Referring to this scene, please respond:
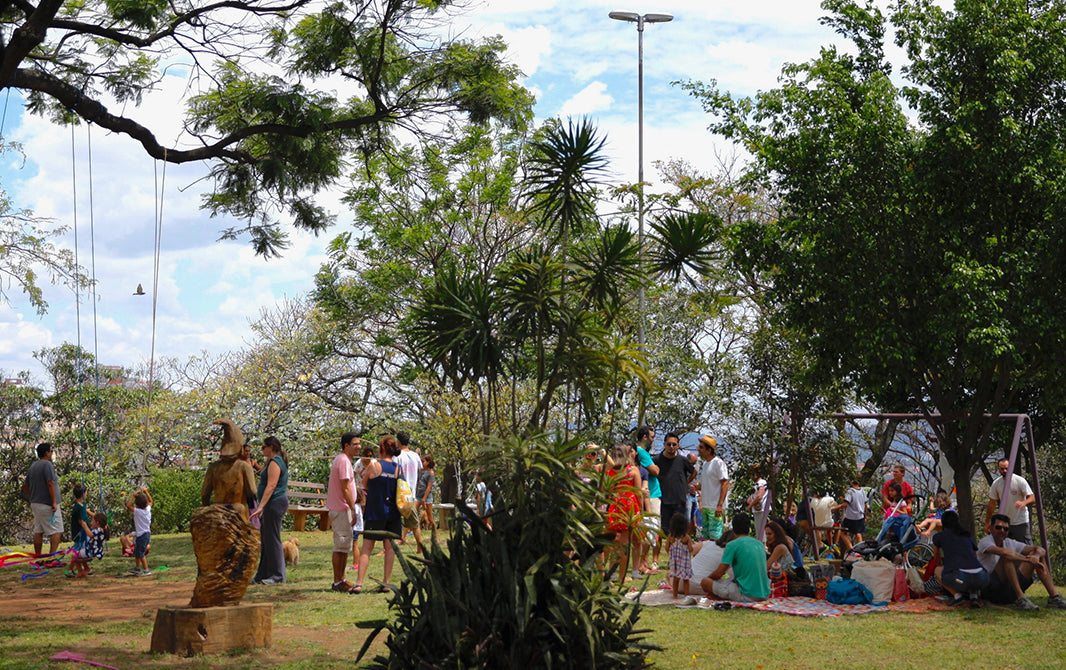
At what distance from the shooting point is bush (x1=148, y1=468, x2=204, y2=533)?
2074cm

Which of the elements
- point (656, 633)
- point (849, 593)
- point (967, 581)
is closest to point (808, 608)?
point (849, 593)

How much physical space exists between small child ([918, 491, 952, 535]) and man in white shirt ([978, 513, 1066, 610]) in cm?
136

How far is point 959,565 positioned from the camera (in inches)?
452

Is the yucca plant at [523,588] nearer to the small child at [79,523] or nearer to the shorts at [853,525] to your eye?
the small child at [79,523]

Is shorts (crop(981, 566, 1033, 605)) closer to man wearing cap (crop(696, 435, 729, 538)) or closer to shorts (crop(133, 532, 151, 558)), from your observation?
man wearing cap (crop(696, 435, 729, 538))

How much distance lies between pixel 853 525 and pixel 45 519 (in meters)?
13.2

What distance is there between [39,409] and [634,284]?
75.0ft

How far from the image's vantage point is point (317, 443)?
78.2 feet

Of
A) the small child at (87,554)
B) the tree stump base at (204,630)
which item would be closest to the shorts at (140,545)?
the small child at (87,554)

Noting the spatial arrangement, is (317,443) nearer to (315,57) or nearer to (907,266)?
(315,57)

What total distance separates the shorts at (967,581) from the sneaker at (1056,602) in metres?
0.84

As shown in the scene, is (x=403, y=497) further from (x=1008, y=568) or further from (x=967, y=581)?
(x=1008, y=568)

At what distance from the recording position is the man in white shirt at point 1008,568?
1150 cm

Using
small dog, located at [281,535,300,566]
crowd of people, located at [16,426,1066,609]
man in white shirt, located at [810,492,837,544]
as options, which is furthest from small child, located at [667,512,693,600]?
man in white shirt, located at [810,492,837,544]
